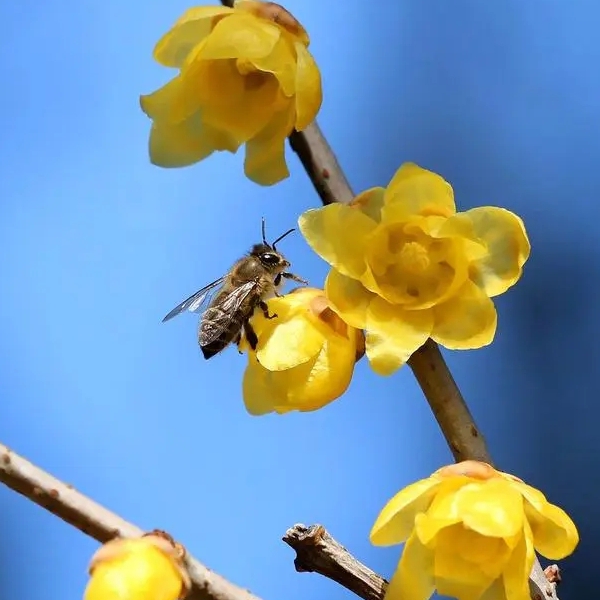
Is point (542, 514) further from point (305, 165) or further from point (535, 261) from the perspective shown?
point (535, 261)

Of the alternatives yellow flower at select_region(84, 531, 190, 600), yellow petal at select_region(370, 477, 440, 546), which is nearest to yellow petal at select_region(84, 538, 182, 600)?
yellow flower at select_region(84, 531, 190, 600)

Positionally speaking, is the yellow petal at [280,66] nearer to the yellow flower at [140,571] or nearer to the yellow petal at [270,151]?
the yellow petal at [270,151]

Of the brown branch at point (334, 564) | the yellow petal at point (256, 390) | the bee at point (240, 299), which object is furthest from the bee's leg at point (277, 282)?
the brown branch at point (334, 564)

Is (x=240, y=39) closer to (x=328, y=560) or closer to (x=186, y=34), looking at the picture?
(x=186, y=34)

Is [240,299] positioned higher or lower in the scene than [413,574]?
higher

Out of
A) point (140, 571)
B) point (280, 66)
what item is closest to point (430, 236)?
point (280, 66)

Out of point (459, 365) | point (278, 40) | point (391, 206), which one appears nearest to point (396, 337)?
point (391, 206)
